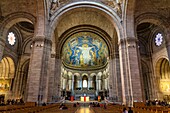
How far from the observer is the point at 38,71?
35.1ft

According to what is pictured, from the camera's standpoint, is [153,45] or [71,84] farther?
[71,84]

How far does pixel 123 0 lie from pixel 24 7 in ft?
33.3

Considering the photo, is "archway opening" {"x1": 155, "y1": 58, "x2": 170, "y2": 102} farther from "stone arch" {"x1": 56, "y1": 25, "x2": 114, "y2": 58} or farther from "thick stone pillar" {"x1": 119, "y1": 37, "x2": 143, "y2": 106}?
"thick stone pillar" {"x1": 119, "y1": 37, "x2": 143, "y2": 106}

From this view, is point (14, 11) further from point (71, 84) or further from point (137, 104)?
point (71, 84)

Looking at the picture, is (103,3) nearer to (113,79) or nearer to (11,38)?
(113,79)

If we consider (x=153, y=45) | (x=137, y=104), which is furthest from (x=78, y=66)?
(x=137, y=104)

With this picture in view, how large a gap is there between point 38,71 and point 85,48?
1966 cm

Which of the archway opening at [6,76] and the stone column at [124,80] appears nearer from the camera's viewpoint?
the stone column at [124,80]

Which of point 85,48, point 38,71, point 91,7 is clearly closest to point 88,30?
point 91,7

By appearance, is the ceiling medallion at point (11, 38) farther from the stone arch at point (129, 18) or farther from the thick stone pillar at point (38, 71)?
the stone arch at point (129, 18)

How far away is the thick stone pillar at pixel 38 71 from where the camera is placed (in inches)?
404

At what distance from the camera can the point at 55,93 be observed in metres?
17.3

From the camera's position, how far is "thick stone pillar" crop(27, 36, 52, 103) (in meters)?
10.3

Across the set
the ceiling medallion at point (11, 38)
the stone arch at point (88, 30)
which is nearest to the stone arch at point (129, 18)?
the stone arch at point (88, 30)
